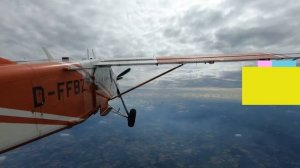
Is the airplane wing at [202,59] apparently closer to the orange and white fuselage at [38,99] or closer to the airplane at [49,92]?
the airplane at [49,92]

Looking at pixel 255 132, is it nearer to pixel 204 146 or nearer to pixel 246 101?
pixel 204 146

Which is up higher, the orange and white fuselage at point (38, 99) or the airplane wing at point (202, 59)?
the airplane wing at point (202, 59)

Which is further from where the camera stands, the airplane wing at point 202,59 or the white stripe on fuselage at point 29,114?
the airplane wing at point 202,59

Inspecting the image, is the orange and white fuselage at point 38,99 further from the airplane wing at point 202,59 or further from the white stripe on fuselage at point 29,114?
the airplane wing at point 202,59

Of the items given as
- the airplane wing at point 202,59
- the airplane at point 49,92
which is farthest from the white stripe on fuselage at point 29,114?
the airplane wing at point 202,59

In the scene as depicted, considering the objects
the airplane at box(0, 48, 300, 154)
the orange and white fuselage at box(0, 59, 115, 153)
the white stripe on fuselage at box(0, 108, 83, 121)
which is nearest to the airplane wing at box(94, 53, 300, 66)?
the airplane at box(0, 48, 300, 154)

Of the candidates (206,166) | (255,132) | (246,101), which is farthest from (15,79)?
(255,132)

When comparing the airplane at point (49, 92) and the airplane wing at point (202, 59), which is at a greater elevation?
the airplane wing at point (202, 59)
